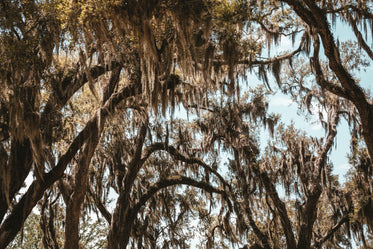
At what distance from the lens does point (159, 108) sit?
30.6 feet

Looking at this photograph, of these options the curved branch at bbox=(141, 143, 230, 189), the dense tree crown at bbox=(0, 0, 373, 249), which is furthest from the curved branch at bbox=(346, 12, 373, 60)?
the curved branch at bbox=(141, 143, 230, 189)

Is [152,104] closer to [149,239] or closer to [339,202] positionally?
[149,239]

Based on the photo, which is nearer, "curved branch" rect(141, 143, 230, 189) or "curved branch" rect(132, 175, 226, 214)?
"curved branch" rect(132, 175, 226, 214)

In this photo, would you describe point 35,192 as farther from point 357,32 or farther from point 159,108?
point 357,32

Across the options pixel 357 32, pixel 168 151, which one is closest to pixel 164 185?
pixel 168 151

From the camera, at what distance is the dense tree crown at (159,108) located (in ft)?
22.4

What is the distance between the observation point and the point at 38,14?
741 centimetres

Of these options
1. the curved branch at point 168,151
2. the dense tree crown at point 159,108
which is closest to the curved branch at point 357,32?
the dense tree crown at point 159,108

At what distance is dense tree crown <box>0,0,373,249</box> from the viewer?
22.4ft

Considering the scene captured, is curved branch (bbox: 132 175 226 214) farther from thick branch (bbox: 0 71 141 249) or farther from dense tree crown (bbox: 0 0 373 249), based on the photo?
thick branch (bbox: 0 71 141 249)

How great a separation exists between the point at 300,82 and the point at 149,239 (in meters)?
6.94

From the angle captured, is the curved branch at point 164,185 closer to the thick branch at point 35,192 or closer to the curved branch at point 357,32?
the thick branch at point 35,192

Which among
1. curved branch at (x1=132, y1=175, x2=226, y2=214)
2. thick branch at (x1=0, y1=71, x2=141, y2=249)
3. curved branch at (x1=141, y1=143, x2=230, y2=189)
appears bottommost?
thick branch at (x1=0, y1=71, x2=141, y2=249)

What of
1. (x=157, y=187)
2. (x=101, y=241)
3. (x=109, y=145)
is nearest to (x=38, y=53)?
(x=109, y=145)
